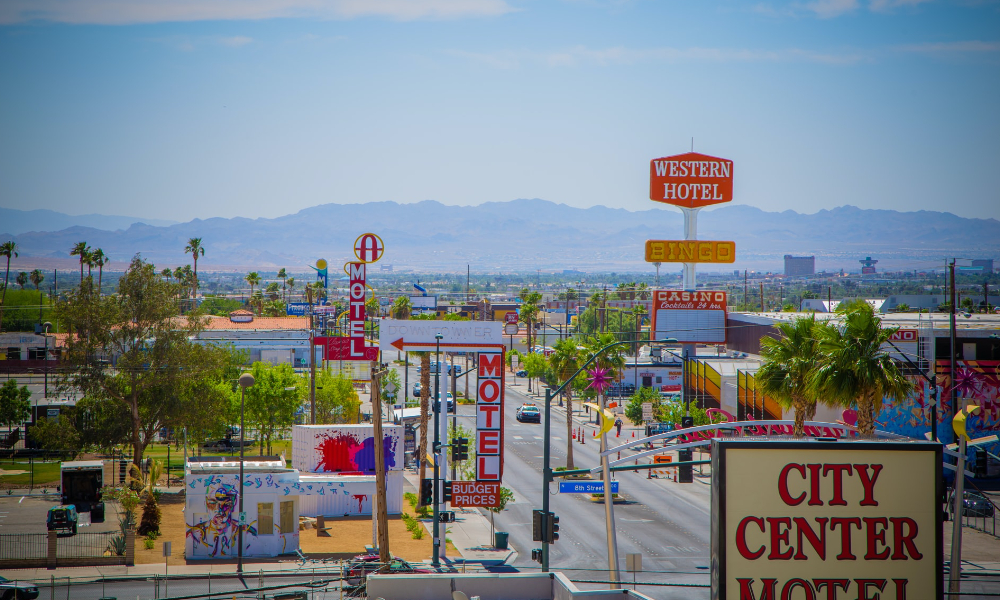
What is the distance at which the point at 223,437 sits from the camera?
5862 cm

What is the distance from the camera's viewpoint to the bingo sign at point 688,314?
6525cm

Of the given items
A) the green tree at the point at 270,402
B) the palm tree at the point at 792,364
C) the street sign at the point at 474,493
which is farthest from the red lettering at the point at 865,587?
the green tree at the point at 270,402

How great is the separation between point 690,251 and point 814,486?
55.6 m

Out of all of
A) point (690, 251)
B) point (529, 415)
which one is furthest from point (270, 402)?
point (690, 251)

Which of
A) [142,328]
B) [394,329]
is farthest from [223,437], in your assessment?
[394,329]

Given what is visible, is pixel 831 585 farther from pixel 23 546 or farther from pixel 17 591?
pixel 23 546

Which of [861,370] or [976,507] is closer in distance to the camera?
[861,370]

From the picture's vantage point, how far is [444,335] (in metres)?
35.9

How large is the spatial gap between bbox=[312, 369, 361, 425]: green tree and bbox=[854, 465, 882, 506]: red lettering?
4718 centimetres

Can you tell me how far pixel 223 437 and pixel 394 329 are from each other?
2803 cm

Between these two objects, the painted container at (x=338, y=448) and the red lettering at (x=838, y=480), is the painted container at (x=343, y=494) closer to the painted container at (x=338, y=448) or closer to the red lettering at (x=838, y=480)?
the painted container at (x=338, y=448)

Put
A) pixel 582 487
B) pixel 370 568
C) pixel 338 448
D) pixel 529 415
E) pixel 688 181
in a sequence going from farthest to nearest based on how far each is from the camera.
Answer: pixel 529 415 → pixel 688 181 → pixel 338 448 → pixel 370 568 → pixel 582 487

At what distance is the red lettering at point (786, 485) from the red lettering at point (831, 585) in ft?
3.78

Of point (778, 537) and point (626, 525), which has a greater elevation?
point (778, 537)
